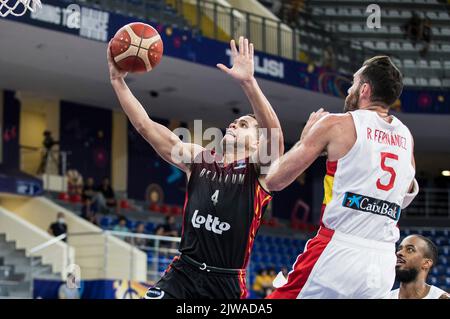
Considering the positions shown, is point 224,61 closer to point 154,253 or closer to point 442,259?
point 154,253

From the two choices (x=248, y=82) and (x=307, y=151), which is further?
(x=248, y=82)

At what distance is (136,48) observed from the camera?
6.43m

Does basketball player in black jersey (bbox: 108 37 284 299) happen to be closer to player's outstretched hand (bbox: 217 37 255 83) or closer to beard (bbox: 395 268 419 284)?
player's outstretched hand (bbox: 217 37 255 83)

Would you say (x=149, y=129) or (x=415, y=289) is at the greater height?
(x=149, y=129)

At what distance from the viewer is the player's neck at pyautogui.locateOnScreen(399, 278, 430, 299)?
7005 mm

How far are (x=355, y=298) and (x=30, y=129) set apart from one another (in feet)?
68.6

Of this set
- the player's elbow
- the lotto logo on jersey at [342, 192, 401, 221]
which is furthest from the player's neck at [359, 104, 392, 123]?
the player's elbow

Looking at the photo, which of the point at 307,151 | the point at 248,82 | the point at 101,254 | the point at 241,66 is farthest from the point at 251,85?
the point at 101,254

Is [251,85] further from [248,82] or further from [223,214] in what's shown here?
[223,214]

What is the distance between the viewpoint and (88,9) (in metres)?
18.9

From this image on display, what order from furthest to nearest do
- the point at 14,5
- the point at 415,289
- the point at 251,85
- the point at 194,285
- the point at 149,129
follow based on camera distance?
1. the point at 14,5
2. the point at 415,289
3. the point at 149,129
4. the point at 194,285
5. the point at 251,85

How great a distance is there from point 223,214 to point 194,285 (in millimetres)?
495

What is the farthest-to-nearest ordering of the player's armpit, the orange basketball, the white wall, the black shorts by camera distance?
the white wall < the orange basketball < the black shorts < the player's armpit

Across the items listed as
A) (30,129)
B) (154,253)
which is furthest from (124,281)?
(30,129)
